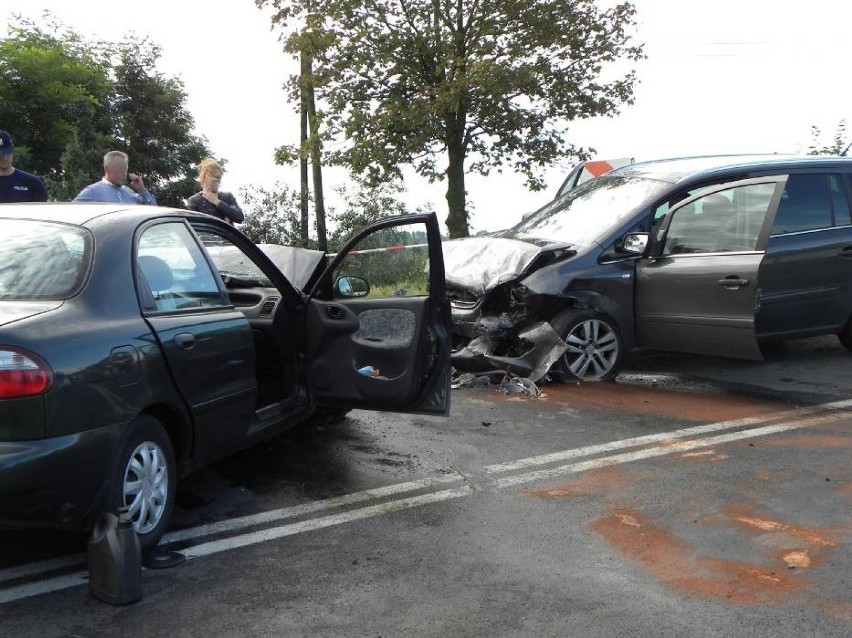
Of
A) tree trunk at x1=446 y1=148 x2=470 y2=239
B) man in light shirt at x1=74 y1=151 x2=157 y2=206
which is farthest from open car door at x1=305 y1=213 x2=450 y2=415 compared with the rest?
tree trunk at x1=446 y1=148 x2=470 y2=239

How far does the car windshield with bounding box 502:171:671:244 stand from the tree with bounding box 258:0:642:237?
11541 mm

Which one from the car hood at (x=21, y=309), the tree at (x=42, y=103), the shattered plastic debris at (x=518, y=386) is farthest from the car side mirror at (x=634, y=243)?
the tree at (x=42, y=103)

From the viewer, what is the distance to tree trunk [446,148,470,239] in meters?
21.3

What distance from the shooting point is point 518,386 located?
7387 millimetres

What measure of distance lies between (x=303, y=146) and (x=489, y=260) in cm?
1409

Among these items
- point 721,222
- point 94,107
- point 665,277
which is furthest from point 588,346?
point 94,107

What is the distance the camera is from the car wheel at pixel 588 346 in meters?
7.48

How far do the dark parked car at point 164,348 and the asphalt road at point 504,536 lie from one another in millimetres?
393

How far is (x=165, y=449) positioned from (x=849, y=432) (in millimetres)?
4496

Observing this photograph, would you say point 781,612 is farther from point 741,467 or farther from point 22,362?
point 22,362

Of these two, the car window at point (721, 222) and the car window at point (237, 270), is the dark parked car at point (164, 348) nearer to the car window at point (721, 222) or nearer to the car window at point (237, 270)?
the car window at point (237, 270)

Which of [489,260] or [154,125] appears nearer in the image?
[489,260]

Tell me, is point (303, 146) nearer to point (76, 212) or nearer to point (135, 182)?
point (135, 182)

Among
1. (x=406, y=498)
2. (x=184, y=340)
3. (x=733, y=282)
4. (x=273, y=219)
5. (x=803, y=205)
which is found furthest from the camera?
(x=273, y=219)
